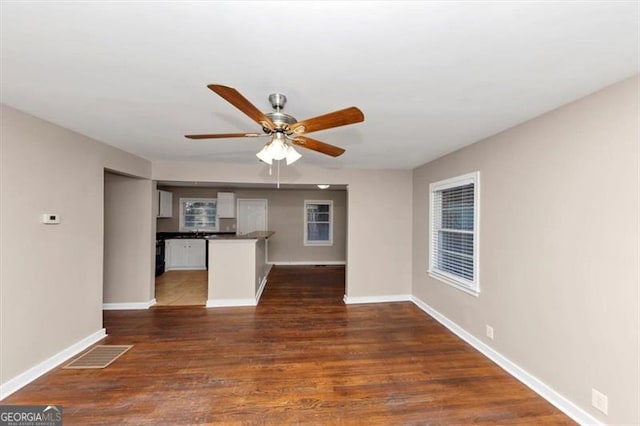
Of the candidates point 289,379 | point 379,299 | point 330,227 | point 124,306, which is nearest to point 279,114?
point 289,379

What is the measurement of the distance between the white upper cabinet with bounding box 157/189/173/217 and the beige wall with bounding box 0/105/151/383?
348 centimetres

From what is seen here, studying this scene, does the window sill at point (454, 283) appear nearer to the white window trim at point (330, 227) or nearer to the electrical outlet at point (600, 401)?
the electrical outlet at point (600, 401)

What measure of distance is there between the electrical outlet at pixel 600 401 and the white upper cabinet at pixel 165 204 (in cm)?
756

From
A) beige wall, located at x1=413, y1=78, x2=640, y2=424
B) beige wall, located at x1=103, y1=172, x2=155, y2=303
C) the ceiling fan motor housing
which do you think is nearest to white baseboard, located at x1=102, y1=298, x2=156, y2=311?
beige wall, located at x1=103, y1=172, x2=155, y2=303

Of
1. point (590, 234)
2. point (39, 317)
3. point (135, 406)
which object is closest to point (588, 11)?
point (590, 234)

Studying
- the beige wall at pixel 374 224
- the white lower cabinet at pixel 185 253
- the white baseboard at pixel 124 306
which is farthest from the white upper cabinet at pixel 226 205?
the white baseboard at pixel 124 306

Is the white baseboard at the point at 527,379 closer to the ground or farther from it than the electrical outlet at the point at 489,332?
closer to the ground

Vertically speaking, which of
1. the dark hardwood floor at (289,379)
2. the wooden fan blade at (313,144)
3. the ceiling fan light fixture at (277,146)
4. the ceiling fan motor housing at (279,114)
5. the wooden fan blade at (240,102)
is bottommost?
the dark hardwood floor at (289,379)

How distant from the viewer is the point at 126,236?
411 centimetres

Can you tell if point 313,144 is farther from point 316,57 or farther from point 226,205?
point 226,205

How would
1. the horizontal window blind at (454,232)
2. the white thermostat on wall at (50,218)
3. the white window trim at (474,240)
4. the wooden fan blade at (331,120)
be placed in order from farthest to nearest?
1. the horizontal window blind at (454,232)
2. the white window trim at (474,240)
3. the white thermostat on wall at (50,218)
4. the wooden fan blade at (331,120)

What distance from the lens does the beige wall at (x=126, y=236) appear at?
410 centimetres

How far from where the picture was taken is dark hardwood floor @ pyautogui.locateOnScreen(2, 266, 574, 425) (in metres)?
2.00

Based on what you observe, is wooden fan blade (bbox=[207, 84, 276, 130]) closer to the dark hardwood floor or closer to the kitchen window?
the dark hardwood floor
